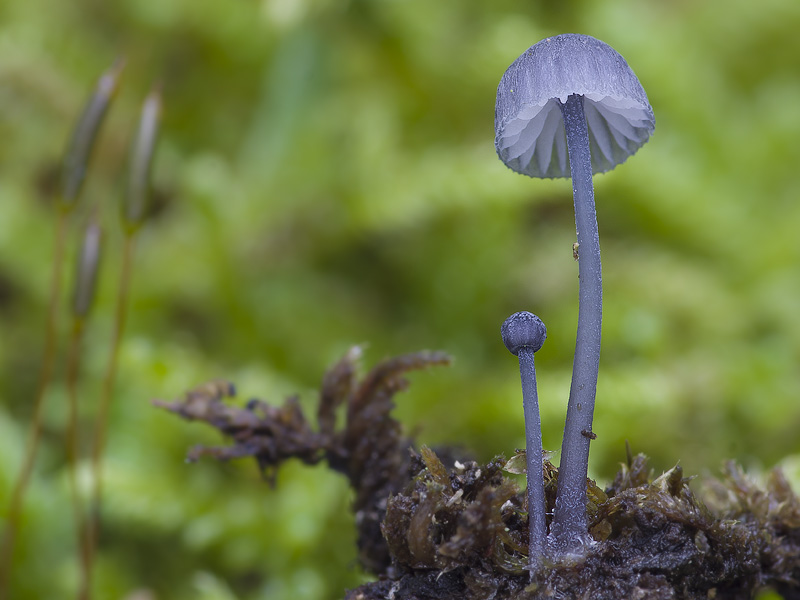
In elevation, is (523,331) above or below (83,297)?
below

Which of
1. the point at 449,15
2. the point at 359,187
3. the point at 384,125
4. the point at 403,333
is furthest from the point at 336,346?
Result: the point at 449,15

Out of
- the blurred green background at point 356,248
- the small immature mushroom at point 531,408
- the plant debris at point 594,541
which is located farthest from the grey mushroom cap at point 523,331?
the blurred green background at point 356,248

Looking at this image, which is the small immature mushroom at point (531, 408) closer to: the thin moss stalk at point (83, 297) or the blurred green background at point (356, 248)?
the blurred green background at point (356, 248)

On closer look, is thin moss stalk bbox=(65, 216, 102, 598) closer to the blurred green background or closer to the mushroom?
the blurred green background

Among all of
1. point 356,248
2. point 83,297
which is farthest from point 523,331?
point 356,248

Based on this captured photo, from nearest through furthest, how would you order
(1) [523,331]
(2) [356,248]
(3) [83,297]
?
(1) [523,331] → (3) [83,297] → (2) [356,248]

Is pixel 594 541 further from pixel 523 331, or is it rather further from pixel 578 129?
pixel 578 129
